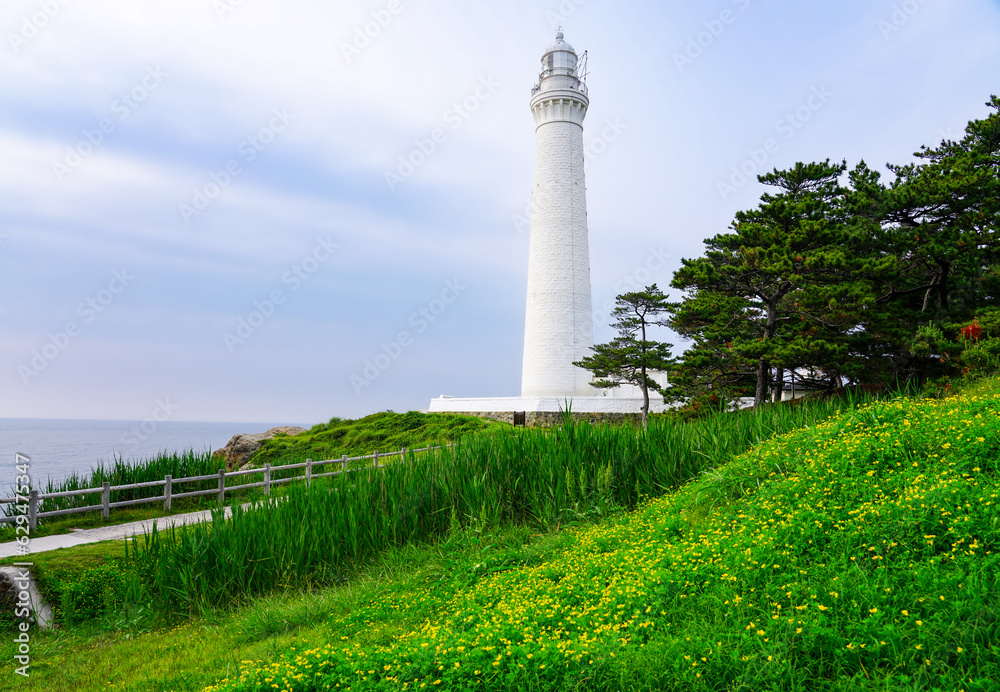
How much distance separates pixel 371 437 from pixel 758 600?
1901cm

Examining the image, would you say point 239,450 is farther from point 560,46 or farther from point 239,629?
point 560,46

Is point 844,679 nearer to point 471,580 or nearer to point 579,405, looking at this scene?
point 471,580

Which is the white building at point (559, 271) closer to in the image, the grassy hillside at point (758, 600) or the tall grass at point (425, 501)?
the tall grass at point (425, 501)

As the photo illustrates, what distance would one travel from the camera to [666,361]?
20.2 meters

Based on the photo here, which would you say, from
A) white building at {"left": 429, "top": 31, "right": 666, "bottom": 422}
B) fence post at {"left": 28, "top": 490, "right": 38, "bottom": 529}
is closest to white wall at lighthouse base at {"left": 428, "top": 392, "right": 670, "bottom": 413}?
white building at {"left": 429, "top": 31, "right": 666, "bottom": 422}

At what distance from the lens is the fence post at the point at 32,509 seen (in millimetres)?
10109

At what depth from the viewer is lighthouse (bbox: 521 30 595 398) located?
24781 mm

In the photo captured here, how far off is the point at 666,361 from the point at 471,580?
15395mm

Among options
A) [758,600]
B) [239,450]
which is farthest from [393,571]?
[239,450]

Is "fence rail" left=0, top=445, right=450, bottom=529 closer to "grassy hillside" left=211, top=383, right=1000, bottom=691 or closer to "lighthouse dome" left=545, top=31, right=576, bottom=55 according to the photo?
"grassy hillside" left=211, top=383, right=1000, bottom=691

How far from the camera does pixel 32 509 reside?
33.3 feet

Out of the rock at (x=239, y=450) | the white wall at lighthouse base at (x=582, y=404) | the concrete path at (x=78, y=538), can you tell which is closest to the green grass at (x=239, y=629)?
the concrete path at (x=78, y=538)

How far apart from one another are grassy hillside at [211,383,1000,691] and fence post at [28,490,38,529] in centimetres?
754

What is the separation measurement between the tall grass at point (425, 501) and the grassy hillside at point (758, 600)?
1.57 m
